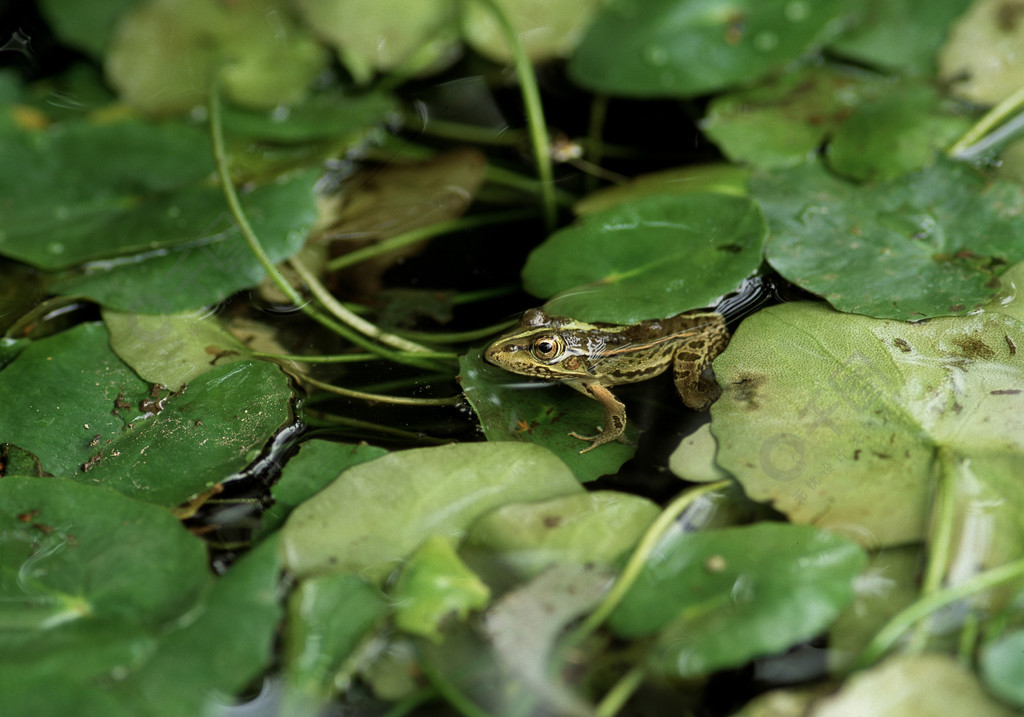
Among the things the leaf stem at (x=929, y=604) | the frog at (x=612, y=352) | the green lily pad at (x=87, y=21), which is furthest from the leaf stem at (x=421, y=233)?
the leaf stem at (x=929, y=604)

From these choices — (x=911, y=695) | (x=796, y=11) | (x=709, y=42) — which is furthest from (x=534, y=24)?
(x=911, y=695)

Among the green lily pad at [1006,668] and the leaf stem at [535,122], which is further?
the leaf stem at [535,122]

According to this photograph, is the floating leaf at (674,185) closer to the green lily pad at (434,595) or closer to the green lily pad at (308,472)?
the green lily pad at (308,472)

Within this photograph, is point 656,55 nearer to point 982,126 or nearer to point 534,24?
point 534,24

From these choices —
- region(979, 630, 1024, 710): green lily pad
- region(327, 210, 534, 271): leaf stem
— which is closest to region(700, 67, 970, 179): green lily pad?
region(327, 210, 534, 271): leaf stem

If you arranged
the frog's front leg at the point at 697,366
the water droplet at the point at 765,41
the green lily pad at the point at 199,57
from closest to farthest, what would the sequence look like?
1. the frog's front leg at the point at 697,366
2. the water droplet at the point at 765,41
3. the green lily pad at the point at 199,57

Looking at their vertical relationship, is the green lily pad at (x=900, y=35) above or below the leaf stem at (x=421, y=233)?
above
